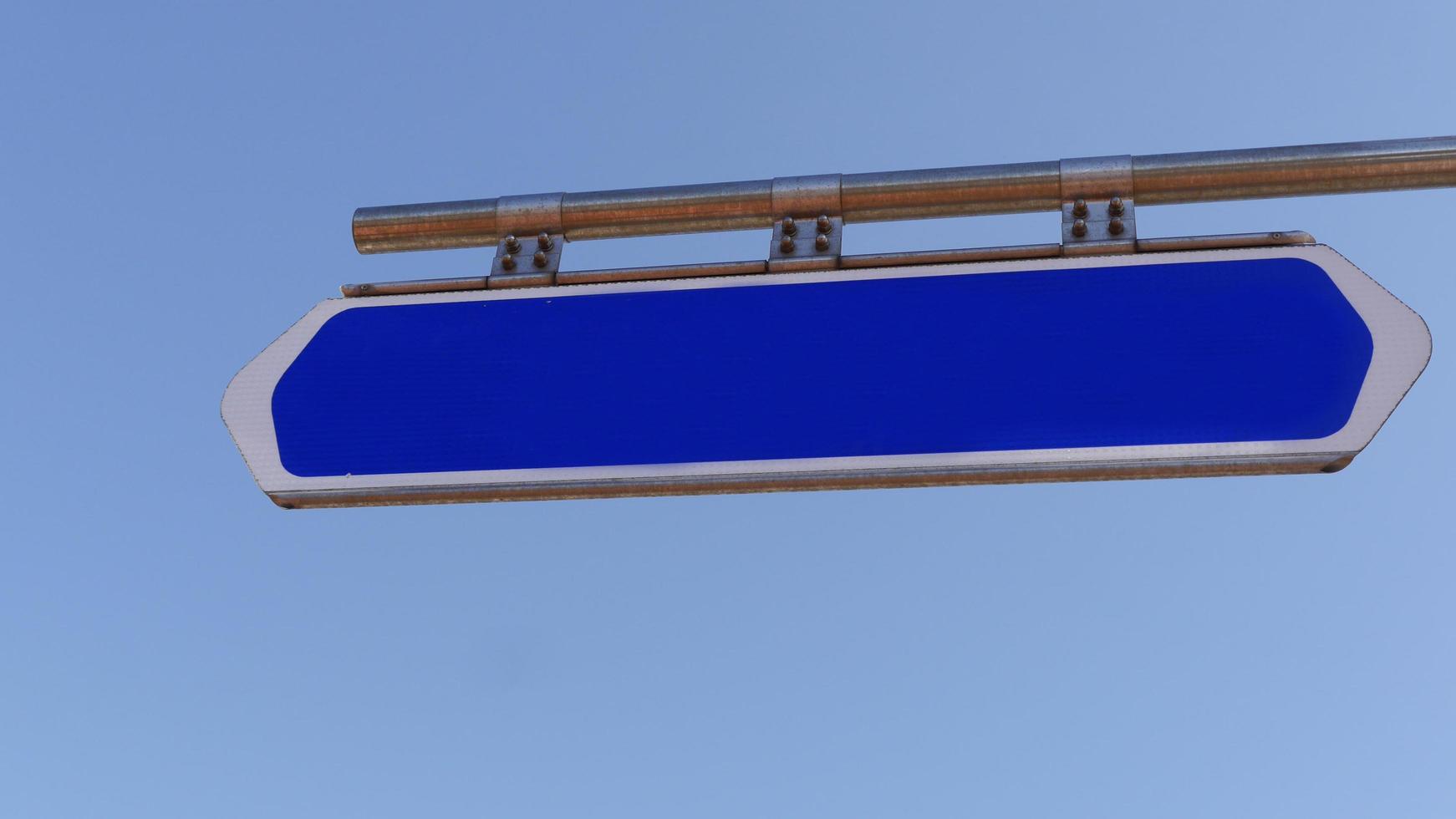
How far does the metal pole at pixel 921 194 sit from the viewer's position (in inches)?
114

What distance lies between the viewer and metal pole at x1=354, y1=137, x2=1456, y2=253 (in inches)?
114

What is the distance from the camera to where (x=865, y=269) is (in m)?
3.01

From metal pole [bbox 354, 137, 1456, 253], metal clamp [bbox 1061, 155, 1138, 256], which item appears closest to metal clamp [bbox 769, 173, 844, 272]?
metal pole [bbox 354, 137, 1456, 253]

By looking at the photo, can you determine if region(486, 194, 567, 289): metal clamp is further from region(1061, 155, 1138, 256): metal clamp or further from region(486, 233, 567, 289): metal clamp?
region(1061, 155, 1138, 256): metal clamp

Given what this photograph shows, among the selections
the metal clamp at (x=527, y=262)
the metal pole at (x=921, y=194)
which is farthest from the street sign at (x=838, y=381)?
the metal pole at (x=921, y=194)

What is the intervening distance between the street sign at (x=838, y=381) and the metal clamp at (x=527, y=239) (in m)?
0.06

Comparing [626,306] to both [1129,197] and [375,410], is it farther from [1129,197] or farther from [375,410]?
[1129,197]

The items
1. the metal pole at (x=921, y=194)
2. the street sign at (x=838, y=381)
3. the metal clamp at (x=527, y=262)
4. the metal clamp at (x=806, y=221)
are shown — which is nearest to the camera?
the street sign at (x=838, y=381)

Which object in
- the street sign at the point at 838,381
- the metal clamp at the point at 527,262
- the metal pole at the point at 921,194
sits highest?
the metal pole at the point at 921,194

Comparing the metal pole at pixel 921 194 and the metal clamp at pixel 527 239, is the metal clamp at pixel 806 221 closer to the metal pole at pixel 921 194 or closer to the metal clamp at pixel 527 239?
the metal pole at pixel 921 194

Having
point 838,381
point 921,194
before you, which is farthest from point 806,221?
point 838,381

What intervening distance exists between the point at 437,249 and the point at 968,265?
3.48 feet

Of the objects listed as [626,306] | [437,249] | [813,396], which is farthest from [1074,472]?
[437,249]

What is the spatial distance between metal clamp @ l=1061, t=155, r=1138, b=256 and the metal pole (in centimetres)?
2
